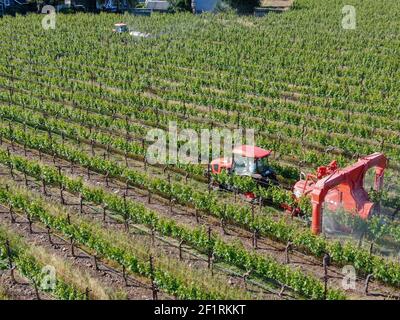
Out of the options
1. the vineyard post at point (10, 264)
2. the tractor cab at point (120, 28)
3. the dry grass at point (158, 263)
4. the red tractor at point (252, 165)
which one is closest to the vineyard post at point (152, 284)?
the dry grass at point (158, 263)

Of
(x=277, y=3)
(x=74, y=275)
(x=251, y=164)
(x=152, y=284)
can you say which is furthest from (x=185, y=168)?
(x=277, y=3)

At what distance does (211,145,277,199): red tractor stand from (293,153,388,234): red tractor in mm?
2129

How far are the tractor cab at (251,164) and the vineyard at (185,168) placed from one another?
36 centimetres

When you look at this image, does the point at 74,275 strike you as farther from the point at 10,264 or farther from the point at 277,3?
the point at 277,3

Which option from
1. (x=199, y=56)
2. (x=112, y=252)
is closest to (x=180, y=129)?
(x=112, y=252)

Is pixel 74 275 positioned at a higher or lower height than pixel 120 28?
lower

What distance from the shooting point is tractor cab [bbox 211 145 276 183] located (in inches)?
746

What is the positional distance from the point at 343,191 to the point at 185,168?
6.54m

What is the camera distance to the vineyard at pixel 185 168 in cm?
1468

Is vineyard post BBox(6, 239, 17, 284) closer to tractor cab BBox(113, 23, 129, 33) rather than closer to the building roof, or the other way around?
the building roof

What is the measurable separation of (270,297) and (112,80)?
71.5ft

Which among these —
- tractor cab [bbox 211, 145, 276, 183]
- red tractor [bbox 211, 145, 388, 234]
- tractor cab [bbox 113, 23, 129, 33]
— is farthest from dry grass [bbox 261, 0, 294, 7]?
red tractor [bbox 211, 145, 388, 234]

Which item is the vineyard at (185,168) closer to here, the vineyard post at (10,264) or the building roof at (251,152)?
the vineyard post at (10,264)

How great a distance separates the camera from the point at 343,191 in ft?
53.7
